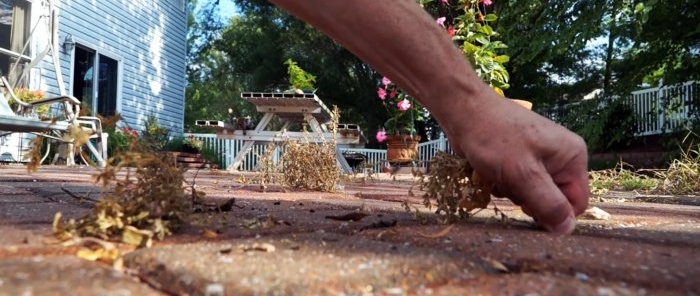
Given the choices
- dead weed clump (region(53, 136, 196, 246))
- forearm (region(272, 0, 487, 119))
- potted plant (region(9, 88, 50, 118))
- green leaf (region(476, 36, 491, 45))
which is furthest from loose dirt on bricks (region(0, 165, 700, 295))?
potted plant (region(9, 88, 50, 118))

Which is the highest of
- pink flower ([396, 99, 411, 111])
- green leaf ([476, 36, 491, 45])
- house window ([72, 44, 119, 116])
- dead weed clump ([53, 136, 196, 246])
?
house window ([72, 44, 119, 116])

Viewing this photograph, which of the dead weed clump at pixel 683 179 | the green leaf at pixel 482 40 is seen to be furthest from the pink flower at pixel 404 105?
the dead weed clump at pixel 683 179

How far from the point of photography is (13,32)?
26.5 ft

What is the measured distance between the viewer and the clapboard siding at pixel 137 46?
10047mm

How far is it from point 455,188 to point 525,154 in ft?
0.92

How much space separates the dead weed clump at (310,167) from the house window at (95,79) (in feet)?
25.5

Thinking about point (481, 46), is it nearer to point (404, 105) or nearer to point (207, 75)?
point (404, 105)

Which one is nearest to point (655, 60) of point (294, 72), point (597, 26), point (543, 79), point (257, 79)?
point (597, 26)

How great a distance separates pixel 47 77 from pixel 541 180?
30.8 feet

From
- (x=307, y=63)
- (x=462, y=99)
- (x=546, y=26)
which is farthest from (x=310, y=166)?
(x=307, y=63)

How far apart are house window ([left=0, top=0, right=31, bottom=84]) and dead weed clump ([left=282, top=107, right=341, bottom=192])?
19.4ft

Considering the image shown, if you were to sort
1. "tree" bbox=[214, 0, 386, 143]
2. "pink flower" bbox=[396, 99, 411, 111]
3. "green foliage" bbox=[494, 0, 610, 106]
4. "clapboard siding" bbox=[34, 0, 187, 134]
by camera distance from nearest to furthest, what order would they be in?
"pink flower" bbox=[396, 99, 411, 111], "green foliage" bbox=[494, 0, 610, 106], "clapboard siding" bbox=[34, 0, 187, 134], "tree" bbox=[214, 0, 386, 143]

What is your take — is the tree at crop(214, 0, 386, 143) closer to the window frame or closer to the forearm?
the window frame

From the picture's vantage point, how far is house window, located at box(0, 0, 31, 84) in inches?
309
